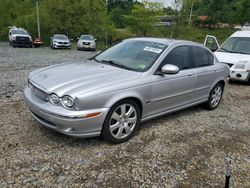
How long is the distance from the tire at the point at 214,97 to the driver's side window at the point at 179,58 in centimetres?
116

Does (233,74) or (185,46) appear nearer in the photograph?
(185,46)

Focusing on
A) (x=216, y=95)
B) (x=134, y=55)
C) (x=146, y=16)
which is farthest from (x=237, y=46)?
(x=146, y=16)

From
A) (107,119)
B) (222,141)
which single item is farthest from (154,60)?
(222,141)

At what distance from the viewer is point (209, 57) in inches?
206

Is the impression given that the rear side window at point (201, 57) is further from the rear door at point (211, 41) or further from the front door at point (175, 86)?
the rear door at point (211, 41)

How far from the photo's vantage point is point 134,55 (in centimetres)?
423

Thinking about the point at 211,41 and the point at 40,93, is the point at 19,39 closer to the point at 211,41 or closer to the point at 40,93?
the point at 211,41

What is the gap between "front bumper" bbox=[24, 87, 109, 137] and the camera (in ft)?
10.2

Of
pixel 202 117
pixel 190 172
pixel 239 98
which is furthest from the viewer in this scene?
pixel 239 98

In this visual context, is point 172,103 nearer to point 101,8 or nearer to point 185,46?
point 185,46

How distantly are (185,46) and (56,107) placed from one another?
8.86 ft

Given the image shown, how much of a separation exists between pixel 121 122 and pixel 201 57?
241cm

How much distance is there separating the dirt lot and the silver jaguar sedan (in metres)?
0.31

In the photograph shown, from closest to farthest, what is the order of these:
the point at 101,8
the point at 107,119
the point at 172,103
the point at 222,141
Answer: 1. the point at 107,119
2. the point at 222,141
3. the point at 172,103
4. the point at 101,8
